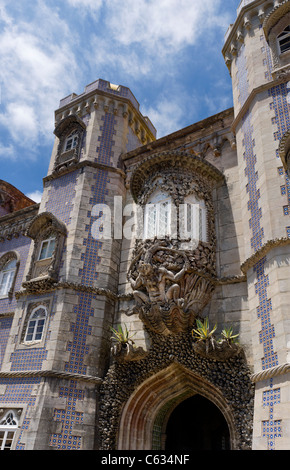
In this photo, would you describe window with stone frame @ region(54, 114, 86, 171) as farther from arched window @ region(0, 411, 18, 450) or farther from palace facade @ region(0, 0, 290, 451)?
arched window @ region(0, 411, 18, 450)

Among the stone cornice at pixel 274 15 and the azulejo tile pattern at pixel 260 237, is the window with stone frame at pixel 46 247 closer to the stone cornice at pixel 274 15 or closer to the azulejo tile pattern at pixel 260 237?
the azulejo tile pattern at pixel 260 237

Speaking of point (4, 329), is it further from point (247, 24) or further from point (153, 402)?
point (247, 24)

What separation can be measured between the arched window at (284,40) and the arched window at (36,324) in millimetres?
12502

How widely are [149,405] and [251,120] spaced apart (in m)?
10.0

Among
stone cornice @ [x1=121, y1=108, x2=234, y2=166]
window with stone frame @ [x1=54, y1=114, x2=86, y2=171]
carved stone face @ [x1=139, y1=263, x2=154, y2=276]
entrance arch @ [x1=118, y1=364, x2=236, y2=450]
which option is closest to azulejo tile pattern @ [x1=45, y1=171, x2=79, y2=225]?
window with stone frame @ [x1=54, y1=114, x2=86, y2=171]

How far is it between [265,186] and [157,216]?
4.13 m

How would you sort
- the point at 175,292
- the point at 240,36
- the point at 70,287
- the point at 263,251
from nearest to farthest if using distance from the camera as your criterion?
1. the point at 263,251
2. the point at 175,292
3. the point at 70,287
4. the point at 240,36

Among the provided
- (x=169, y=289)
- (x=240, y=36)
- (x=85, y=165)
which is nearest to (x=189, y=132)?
(x=240, y=36)

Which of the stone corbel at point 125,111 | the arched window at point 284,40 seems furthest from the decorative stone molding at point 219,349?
the stone corbel at point 125,111

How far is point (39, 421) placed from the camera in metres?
11.2

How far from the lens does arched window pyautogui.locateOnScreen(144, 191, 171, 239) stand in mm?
13258

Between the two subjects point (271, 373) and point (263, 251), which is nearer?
point (271, 373)

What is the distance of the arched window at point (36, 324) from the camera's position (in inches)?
527

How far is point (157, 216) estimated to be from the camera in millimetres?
13680
